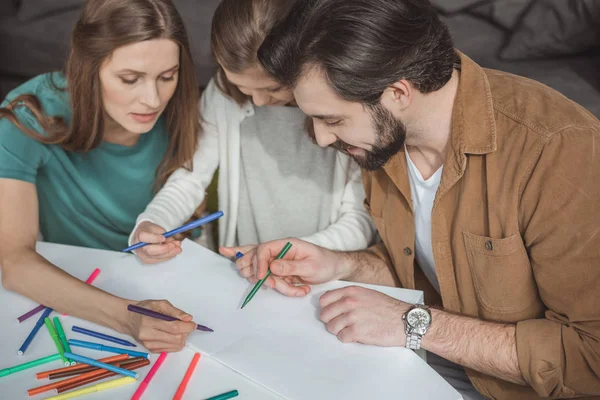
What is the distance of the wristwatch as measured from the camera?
127cm

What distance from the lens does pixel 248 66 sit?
1.60 metres

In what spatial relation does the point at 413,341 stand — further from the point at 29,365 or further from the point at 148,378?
the point at 29,365

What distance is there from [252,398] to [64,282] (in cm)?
53

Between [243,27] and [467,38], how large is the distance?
4.85 ft

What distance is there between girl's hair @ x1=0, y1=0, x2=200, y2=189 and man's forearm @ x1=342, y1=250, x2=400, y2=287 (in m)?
0.57

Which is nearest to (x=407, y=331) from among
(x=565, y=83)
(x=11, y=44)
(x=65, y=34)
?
(x=565, y=83)

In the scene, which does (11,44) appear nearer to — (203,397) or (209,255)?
(209,255)

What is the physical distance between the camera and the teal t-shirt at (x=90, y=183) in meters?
1.82

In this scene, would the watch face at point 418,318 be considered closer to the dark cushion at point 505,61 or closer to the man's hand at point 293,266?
the man's hand at point 293,266

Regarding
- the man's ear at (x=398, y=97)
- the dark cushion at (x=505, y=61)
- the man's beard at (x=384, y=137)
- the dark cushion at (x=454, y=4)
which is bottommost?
the dark cushion at (x=505, y=61)

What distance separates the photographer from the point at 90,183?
1.94m

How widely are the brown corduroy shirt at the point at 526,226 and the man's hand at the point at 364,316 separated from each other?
8.3 inches

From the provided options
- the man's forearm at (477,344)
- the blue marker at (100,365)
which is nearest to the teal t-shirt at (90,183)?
the blue marker at (100,365)

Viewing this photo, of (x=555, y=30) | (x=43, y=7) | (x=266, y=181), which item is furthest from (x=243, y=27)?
(x=43, y=7)
